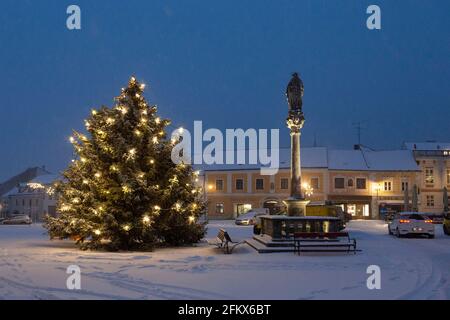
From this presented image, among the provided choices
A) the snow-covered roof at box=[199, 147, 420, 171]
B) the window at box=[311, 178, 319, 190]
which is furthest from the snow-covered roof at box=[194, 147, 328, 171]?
the window at box=[311, 178, 319, 190]

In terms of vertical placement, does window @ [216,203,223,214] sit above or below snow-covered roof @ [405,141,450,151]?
below

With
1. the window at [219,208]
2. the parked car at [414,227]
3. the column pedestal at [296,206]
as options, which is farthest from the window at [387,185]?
the column pedestal at [296,206]

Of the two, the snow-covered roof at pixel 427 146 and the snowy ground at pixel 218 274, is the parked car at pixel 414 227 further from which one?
the snow-covered roof at pixel 427 146

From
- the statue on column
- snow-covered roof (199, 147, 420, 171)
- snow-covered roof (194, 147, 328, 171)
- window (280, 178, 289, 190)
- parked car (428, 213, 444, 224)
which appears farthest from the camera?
snow-covered roof (199, 147, 420, 171)

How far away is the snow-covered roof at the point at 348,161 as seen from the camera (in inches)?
2525

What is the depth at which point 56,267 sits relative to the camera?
49.4 ft

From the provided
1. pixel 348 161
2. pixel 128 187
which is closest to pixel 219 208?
pixel 348 161

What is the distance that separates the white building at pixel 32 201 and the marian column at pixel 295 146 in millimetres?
56569

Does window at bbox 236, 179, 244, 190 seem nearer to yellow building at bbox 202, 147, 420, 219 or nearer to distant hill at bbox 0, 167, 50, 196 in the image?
yellow building at bbox 202, 147, 420, 219

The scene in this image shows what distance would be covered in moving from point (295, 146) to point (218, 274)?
11401mm

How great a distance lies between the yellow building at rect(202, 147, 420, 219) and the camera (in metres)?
63.1

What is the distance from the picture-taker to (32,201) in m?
82.4
